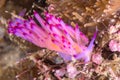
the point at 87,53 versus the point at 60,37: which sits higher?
the point at 60,37

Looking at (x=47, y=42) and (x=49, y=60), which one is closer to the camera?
(x=47, y=42)

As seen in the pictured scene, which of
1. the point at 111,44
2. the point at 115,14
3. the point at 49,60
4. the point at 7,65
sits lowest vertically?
the point at 7,65

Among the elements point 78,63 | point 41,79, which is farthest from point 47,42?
point 41,79

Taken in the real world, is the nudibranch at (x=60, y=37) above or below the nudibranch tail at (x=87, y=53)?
above

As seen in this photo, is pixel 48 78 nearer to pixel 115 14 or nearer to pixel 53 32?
pixel 53 32

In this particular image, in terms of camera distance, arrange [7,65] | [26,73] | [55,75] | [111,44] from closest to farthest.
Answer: [111,44] → [55,75] → [26,73] → [7,65]

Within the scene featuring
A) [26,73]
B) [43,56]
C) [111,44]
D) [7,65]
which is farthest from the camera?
[7,65]

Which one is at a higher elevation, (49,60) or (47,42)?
(47,42)

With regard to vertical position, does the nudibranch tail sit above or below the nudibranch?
below
